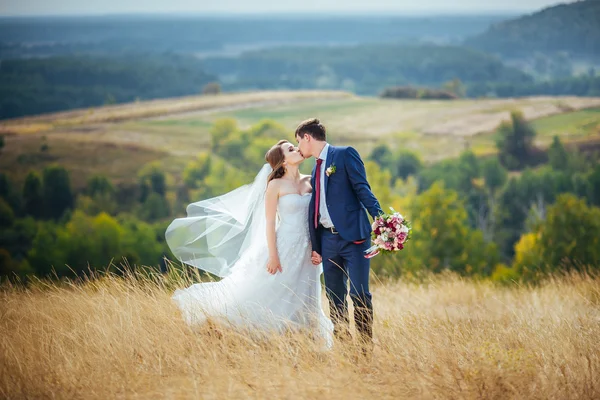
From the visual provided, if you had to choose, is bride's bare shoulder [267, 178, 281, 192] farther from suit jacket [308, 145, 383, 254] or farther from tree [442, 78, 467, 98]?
tree [442, 78, 467, 98]

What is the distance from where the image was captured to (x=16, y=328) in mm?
5738

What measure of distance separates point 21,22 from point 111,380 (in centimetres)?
14407

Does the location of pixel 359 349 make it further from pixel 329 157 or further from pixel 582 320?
pixel 582 320

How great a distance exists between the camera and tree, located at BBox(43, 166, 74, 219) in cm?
8569

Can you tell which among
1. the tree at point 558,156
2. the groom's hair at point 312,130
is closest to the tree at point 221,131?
the tree at point 558,156

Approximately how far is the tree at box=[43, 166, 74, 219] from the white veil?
83.3 meters

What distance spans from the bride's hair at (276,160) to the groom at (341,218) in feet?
0.79

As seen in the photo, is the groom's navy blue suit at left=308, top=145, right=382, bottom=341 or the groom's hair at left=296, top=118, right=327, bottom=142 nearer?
the groom's navy blue suit at left=308, top=145, right=382, bottom=341

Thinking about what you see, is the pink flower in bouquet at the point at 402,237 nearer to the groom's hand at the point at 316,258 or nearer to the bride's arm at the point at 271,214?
the groom's hand at the point at 316,258

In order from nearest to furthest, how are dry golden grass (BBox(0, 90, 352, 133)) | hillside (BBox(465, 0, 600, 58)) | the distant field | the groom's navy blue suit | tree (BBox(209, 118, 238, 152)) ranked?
the groom's navy blue suit
the distant field
tree (BBox(209, 118, 238, 152))
dry golden grass (BBox(0, 90, 352, 133))
hillside (BBox(465, 0, 600, 58))

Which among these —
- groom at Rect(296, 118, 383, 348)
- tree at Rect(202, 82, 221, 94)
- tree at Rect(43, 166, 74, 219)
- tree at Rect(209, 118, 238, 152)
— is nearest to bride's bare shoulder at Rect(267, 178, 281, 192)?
groom at Rect(296, 118, 383, 348)

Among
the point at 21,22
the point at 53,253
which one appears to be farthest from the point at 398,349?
the point at 21,22

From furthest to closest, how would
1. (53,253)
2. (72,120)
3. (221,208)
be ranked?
(72,120) → (53,253) → (221,208)

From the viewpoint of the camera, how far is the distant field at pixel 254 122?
96938 millimetres
